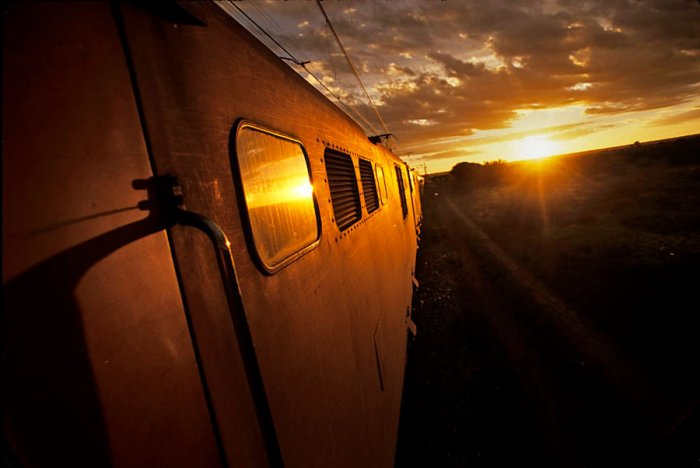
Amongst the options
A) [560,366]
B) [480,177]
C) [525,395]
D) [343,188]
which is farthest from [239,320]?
[480,177]

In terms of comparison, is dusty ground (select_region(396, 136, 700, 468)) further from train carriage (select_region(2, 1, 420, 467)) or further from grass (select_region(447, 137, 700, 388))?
train carriage (select_region(2, 1, 420, 467))

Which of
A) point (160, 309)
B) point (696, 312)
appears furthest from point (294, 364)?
point (696, 312)

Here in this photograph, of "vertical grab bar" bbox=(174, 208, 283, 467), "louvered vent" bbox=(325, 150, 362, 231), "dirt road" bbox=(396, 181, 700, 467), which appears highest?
"louvered vent" bbox=(325, 150, 362, 231)

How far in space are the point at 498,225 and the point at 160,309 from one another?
23.1 meters

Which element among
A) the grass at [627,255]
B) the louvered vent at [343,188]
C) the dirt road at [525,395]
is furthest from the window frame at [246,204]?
the grass at [627,255]

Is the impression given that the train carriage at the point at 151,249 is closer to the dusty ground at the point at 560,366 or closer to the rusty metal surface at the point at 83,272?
the rusty metal surface at the point at 83,272

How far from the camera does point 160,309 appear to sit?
980 mm

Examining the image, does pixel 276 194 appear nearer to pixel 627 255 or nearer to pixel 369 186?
pixel 369 186

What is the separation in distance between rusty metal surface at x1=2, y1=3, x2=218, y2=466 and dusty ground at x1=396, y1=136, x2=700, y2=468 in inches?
134

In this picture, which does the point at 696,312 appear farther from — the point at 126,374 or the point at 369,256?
the point at 126,374

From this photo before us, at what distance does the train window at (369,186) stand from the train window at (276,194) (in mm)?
2176

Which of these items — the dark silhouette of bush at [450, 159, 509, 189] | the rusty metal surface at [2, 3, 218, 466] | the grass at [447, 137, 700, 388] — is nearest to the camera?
the rusty metal surface at [2, 3, 218, 466]

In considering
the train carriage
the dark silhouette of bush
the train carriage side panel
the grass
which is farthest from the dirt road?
the dark silhouette of bush

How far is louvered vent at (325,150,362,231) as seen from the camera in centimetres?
286
